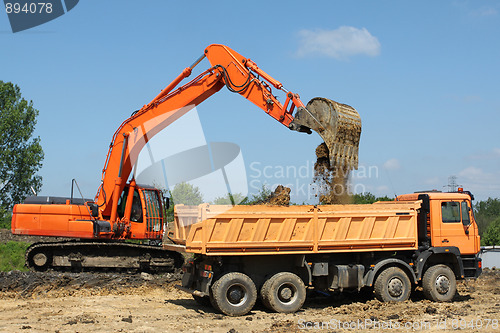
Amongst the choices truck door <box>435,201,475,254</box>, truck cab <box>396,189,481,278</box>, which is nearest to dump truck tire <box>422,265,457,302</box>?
truck cab <box>396,189,481,278</box>

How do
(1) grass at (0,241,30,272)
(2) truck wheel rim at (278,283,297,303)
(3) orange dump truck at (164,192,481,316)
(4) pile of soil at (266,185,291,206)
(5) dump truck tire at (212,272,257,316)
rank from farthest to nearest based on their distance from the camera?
(1) grass at (0,241,30,272) < (4) pile of soil at (266,185,291,206) < (2) truck wheel rim at (278,283,297,303) < (3) orange dump truck at (164,192,481,316) < (5) dump truck tire at (212,272,257,316)

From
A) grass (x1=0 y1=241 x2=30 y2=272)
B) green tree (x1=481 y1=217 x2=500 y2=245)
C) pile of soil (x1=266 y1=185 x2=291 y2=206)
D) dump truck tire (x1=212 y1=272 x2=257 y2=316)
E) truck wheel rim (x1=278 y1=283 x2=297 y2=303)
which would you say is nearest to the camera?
dump truck tire (x1=212 y1=272 x2=257 y2=316)

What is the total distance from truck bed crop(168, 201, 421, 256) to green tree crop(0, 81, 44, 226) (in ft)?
103

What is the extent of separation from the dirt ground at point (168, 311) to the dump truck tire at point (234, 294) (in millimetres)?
231

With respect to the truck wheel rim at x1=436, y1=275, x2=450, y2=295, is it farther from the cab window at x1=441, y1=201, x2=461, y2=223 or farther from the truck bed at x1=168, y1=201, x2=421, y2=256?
the cab window at x1=441, y1=201, x2=461, y2=223

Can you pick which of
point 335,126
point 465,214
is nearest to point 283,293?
point 335,126

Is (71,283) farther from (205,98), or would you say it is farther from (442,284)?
(442,284)

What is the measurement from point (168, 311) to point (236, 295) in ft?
5.48

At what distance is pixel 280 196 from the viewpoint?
48.8ft

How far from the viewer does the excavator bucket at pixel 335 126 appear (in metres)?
12.7

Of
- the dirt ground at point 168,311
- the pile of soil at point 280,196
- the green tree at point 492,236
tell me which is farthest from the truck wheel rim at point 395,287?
the green tree at point 492,236

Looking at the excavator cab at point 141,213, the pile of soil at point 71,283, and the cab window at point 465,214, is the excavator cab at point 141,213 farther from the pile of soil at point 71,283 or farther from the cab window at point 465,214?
the cab window at point 465,214

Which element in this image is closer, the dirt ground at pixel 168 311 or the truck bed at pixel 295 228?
the dirt ground at pixel 168 311

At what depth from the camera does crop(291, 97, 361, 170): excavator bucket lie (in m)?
12.7
